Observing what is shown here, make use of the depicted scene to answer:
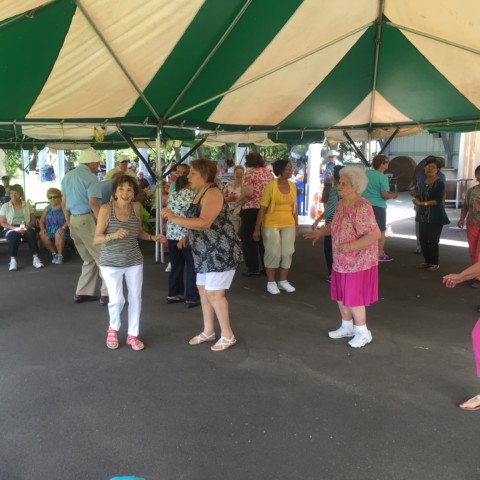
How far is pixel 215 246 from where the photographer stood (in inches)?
140

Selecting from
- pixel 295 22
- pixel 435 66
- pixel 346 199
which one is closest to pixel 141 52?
pixel 295 22

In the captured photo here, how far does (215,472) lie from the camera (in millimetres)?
2355

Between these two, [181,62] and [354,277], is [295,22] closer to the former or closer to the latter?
[181,62]

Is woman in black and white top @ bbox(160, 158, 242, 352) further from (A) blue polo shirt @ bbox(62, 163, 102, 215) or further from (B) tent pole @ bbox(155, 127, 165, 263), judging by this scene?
(B) tent pole @ bbox(155, 127, 165, 263)

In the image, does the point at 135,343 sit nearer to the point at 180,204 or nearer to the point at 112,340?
the point at 112,340

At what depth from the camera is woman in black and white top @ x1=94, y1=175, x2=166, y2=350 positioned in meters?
3.72

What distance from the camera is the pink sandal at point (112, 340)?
12.8 ft

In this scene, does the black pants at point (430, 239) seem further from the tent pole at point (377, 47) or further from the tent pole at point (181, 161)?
the tent pole at point (181, 161)

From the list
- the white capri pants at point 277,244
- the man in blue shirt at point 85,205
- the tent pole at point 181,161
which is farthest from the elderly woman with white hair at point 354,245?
the tent pole at point 181,161

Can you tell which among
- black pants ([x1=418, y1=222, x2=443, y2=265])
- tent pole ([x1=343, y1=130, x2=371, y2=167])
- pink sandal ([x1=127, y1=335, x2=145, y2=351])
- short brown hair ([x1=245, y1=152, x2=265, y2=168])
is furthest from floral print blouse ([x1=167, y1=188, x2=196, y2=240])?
tent pole ([x1=343, y1=130, x2=371, y2=167])

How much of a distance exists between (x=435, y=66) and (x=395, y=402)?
4258mm

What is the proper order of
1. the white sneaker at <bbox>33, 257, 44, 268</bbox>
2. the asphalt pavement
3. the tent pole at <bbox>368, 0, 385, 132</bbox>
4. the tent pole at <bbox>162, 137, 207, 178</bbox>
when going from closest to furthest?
the asphalt pavement < the tent pole at <bbox>368, 0, 385, 132</bbox> < the tent pole at <bbox>162, 137, 207, 178</bbox> < the white sneaker at <bbox>33, 257, 44, 268</bbox>

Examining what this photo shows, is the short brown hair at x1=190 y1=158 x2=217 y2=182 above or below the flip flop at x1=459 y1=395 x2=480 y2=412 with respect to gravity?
above

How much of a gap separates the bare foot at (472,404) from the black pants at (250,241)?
3.59m
